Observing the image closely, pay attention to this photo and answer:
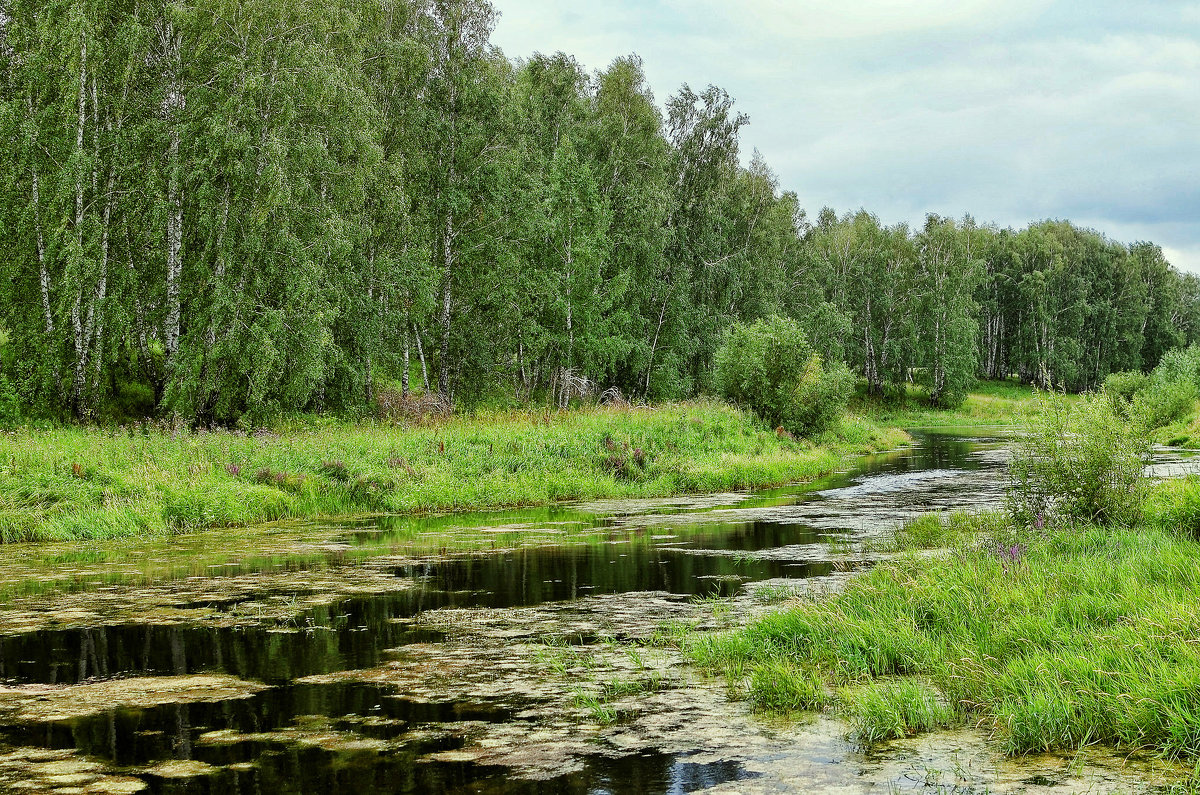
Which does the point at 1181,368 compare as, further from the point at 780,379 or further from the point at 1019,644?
the point at 1019,644

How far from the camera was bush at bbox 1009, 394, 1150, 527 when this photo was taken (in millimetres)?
12898

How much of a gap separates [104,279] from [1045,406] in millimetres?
24494

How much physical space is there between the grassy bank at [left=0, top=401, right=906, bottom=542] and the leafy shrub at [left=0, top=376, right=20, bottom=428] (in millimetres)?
1873

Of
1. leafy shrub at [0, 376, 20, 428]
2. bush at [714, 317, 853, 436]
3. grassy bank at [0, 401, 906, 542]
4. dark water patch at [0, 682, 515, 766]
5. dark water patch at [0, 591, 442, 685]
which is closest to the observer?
dark water patch at [0, 682, 515, 766]

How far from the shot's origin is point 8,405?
2394 cm

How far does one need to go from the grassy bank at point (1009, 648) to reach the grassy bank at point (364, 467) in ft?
42.5

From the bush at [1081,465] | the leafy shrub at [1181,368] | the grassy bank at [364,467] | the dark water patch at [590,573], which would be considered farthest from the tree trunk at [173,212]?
the leafy shrub at [1181,368]

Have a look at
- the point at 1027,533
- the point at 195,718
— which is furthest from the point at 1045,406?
the point at 195,718

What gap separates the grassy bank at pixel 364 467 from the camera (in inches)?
676

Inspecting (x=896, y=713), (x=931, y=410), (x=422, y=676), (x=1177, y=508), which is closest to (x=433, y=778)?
(x=422, y=676)

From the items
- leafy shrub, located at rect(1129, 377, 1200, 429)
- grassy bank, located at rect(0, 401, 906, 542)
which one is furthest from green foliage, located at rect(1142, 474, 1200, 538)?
leafy shrub, located at rect(1129, 377, 1200, 429)

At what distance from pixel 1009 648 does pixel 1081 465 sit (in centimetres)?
683

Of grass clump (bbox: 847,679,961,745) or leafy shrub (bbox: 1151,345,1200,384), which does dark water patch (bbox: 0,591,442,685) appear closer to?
grass clump (bbox: 847,679,961,745)

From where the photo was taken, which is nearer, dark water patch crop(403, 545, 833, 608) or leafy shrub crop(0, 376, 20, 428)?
dark water patch crop(403, 545, 833, 608)
